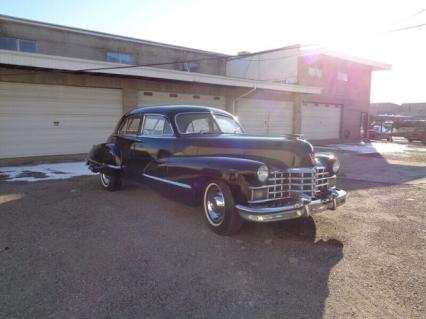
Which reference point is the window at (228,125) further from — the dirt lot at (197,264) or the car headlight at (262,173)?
the car headlight at (262,173)

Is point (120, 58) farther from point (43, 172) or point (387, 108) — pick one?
point (387, 108)

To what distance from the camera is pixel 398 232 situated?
186 inches

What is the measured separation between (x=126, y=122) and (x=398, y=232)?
5.28 m

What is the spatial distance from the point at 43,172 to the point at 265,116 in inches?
459

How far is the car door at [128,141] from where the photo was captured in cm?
629

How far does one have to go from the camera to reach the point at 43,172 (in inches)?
367

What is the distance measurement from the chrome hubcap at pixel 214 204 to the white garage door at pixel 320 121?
16.8 metres


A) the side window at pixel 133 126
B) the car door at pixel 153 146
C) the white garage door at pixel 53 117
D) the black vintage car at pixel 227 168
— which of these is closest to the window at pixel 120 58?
the white garage door at pixel 53 117

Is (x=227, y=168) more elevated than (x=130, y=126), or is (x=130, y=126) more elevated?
(x=130, y=126)

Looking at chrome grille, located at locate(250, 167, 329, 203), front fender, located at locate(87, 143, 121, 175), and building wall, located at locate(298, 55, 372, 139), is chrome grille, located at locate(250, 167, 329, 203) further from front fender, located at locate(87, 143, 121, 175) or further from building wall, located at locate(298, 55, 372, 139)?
building wall, located at locate(298, 55, 372, 139)

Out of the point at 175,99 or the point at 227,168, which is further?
the point at 175,99

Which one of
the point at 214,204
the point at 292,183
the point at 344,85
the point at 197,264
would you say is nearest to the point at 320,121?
the point at 344,85

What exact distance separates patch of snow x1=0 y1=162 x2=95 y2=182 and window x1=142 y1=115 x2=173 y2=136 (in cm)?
384

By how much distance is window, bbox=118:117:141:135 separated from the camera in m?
6.37
